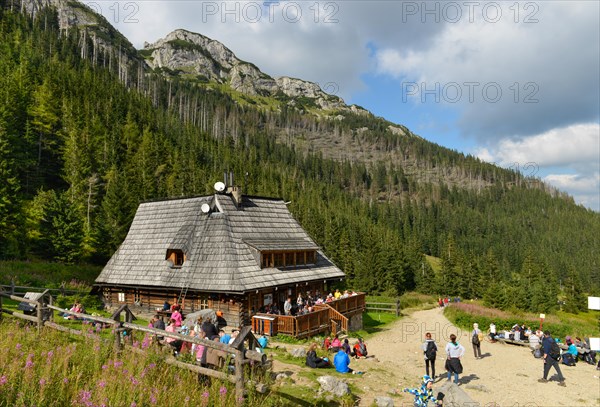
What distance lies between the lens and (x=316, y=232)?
73625 millimetres

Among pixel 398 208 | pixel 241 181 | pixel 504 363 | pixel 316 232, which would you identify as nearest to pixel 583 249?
pixel 398 208

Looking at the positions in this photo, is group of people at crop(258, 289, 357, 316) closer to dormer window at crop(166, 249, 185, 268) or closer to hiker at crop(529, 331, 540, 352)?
dormer window at crop(166, 249, 185, 268)

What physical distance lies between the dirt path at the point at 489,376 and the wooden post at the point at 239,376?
5.58 metres

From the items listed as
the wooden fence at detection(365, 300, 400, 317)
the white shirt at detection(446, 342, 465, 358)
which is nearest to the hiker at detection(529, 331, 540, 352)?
the white shirt at detection(446, 342, 465, 358)

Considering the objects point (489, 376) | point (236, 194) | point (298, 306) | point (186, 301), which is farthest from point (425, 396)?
point (236, 194)

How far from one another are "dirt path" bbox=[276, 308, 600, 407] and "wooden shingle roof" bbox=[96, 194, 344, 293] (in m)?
7.65

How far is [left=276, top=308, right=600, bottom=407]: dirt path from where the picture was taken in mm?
14367

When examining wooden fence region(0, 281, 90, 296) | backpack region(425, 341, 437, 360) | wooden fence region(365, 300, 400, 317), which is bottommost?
wooden fence region(365, 300, 400, 317)

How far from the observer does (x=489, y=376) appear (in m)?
18.2

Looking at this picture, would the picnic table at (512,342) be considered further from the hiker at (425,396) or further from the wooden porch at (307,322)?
the hiker at (425,396)

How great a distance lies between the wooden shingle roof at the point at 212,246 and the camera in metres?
22.9

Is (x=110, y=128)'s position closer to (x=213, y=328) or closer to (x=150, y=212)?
(x=150, y=212)

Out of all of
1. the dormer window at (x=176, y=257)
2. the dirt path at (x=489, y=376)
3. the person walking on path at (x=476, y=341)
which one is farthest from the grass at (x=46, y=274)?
the person walking on path at (x=476, y=341)

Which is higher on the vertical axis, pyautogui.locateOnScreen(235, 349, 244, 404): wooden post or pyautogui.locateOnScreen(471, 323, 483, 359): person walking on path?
pyautogui.locateOnScreen(235, 349, 244, 404): wooden post
